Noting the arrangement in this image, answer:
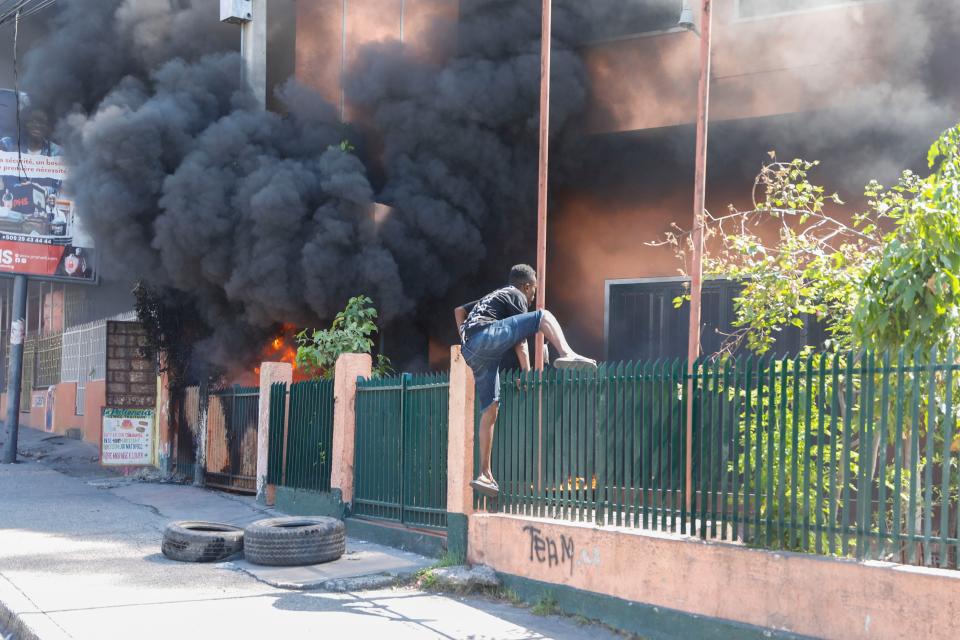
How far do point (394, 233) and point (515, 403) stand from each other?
9.33 meters

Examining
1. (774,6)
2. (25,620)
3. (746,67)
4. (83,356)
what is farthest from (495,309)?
(83,356)

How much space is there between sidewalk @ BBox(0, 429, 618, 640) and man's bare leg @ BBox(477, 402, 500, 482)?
1046 millimetres

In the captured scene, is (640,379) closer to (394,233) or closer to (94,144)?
(394,233)

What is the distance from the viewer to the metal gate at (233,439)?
565 inches

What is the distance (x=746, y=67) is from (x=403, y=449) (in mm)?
7124

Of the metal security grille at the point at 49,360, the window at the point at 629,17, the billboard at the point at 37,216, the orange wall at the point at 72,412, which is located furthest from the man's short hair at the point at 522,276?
the metal security grille at the point at 49,360

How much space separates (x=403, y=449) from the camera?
9.94 meters

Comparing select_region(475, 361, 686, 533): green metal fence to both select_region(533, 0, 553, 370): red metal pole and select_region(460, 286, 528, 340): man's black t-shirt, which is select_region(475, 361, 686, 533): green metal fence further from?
select_region(533, 0, 553, 370): red metal pole

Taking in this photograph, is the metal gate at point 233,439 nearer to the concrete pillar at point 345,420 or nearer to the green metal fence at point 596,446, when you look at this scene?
the concrete pillar at point 345,420

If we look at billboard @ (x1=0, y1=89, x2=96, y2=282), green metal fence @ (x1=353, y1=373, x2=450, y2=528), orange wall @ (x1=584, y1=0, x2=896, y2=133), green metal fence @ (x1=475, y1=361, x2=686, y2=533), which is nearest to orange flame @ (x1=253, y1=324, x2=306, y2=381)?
billboard @ (x1=0, y1=89, x2=96, y2=282)

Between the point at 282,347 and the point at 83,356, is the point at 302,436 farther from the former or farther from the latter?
the point at 83,356

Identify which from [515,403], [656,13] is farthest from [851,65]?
[515,403]

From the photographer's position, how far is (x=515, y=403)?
27.3 feet

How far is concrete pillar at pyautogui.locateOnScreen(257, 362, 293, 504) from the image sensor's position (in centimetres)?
1345
